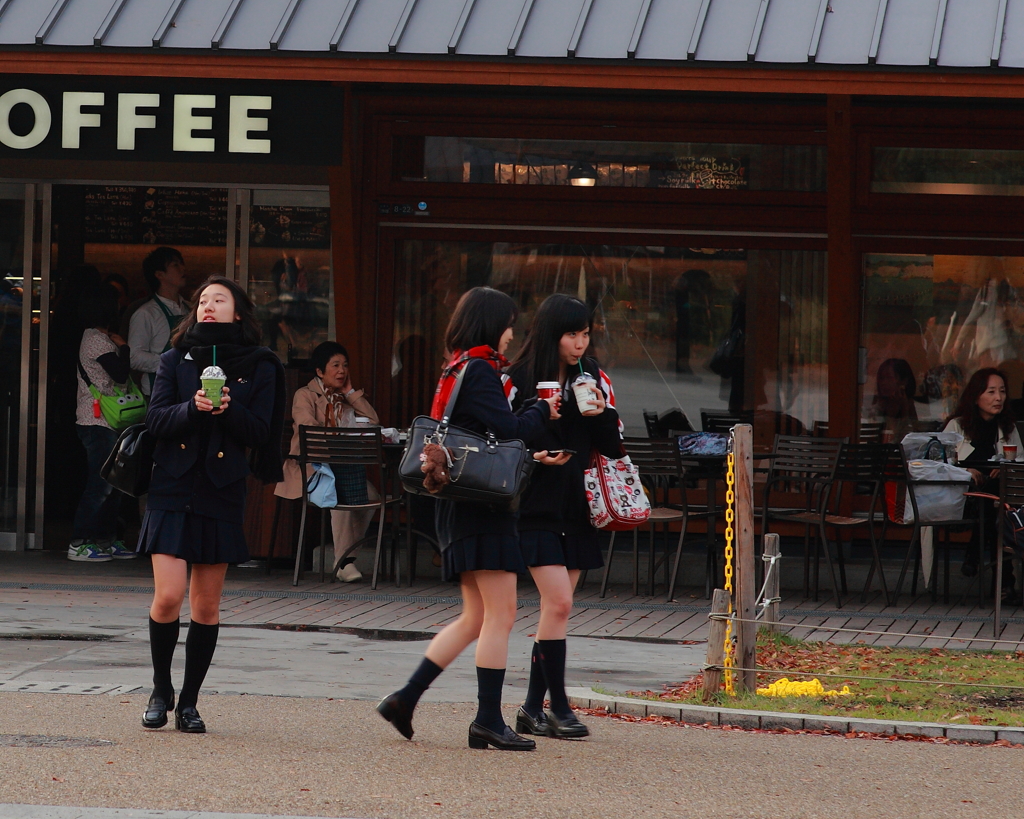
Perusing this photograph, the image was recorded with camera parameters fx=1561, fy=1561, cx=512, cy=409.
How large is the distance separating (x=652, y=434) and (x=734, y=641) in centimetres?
505

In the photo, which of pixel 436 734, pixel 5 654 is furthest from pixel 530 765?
pixel 5 654

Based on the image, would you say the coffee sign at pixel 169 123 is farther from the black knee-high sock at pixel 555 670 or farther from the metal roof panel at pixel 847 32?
the black knee-high sock at pixel 555 670

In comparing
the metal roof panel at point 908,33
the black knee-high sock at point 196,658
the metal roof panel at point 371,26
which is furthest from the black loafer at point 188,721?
the metal roof panel at point 908,33

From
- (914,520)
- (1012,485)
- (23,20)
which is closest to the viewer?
(1012,485)

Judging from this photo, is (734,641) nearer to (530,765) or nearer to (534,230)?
(530,765)

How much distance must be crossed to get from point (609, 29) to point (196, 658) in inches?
213

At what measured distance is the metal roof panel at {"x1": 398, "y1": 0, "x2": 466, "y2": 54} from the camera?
31.9 feet

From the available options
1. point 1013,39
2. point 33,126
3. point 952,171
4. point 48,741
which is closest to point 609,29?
point 1013,39

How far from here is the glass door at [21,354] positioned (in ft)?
41.0

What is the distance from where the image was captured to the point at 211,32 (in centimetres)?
993

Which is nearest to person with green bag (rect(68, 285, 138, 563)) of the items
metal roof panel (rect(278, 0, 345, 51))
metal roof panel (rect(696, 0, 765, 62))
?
metal roof panel (rect(278, 0, 345, 51))

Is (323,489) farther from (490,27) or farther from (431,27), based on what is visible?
(490,27)

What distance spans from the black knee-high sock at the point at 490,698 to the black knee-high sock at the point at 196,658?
1073 mm

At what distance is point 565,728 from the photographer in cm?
614
